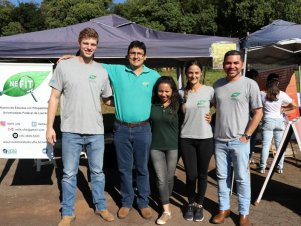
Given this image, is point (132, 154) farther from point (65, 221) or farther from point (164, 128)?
point (65, 221)

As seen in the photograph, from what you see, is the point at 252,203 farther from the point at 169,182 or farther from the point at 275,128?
the point at 275,128

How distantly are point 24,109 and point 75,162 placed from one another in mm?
1262

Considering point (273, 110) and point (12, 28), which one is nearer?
point (273, 110)

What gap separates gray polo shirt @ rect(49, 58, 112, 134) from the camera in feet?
12.2

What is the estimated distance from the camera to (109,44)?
524cm

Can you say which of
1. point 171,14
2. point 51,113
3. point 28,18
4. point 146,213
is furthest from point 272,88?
point 28,18

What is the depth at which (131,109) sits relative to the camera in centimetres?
384

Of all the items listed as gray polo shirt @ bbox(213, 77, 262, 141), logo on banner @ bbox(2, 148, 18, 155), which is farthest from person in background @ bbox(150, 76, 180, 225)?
logo on banner @ bbox(2, 148, 18, 155)

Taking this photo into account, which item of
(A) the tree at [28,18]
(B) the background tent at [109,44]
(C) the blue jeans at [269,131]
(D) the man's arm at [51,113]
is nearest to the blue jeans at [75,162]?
(D) the man's arm at [51,113]

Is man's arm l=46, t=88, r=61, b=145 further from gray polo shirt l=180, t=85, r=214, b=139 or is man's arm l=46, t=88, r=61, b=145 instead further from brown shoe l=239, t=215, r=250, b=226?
brown shoe l=239, t=215, r=250, b=226

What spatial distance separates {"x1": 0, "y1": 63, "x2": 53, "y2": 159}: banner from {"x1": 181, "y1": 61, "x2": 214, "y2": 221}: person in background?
6.14 feet

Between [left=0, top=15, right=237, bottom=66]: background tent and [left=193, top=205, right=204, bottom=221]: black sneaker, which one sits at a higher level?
[left=0, top=15, right=237, bottom=66]: background tent

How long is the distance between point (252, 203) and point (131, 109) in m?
2.06

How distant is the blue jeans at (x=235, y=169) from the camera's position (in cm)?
375
